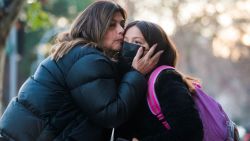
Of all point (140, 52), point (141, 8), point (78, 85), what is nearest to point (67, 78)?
point (78, 85)

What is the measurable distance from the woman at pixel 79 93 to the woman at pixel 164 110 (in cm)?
11

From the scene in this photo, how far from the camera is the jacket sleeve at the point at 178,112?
14.2 ft

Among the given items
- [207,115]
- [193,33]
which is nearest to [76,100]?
[207,115]

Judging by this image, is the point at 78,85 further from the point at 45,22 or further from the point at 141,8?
the point at 141,8

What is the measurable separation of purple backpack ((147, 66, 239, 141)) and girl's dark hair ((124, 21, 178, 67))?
0.12m

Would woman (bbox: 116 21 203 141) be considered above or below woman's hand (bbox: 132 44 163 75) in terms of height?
below

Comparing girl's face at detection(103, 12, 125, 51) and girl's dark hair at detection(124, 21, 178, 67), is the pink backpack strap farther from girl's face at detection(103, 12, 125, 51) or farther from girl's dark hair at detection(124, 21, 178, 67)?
girl's face at detection(103, 12, 125, 51)

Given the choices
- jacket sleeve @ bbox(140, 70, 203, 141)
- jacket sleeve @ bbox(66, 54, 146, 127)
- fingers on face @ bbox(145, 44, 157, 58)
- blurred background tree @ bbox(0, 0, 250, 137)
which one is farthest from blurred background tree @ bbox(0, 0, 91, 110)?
jacket sleeve @ bbox(140, 70, 203, 141)

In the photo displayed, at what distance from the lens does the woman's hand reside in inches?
178

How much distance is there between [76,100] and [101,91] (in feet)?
0.63

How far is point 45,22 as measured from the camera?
10609 millimetres

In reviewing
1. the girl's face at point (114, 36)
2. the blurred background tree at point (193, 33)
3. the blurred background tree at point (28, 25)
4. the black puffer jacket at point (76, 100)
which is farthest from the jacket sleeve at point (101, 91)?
the blurred background tree at point (193, 33)

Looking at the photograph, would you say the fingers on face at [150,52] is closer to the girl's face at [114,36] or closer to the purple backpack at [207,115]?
the purple backpack at [207,115]

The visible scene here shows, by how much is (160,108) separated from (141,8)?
25.9 metres
